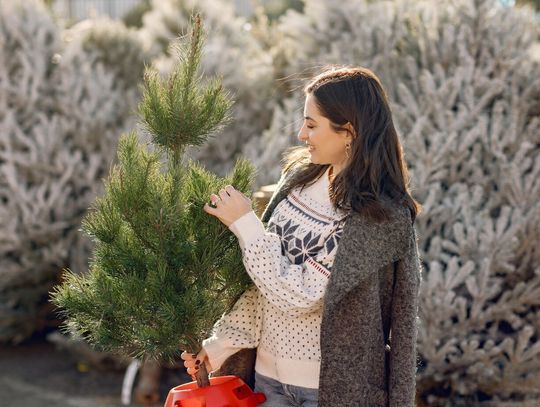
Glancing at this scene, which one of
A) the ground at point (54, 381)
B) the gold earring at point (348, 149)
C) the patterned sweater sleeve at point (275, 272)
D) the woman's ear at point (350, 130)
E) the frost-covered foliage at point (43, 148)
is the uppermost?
the woman's ear at point (350, 130)

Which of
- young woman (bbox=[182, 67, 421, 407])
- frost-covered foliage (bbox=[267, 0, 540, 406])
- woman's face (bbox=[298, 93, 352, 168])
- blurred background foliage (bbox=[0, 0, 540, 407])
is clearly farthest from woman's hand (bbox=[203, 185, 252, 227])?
frost-covered foliage (bbox=[267, 0, 540, 406])

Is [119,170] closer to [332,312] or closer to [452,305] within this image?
[332,312]

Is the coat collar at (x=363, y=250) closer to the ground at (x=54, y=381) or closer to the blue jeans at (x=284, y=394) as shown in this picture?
the blue jeans at (x=284, y=394)

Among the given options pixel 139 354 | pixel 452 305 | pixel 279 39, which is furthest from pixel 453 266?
pixel 279 39

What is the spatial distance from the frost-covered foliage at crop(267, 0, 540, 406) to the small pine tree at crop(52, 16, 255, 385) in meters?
1.80

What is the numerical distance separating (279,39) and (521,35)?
1.89 m

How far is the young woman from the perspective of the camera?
8.45 feet

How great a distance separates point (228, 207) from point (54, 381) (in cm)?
372

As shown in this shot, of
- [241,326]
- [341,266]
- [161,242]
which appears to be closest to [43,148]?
[241,326]

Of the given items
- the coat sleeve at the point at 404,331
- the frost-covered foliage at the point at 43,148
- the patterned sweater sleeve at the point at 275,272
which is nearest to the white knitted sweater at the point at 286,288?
the patterned sweater sleeve at the point at 275,272

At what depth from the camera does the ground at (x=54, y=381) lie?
5.50m

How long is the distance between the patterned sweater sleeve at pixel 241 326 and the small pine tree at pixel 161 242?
0.12 metres

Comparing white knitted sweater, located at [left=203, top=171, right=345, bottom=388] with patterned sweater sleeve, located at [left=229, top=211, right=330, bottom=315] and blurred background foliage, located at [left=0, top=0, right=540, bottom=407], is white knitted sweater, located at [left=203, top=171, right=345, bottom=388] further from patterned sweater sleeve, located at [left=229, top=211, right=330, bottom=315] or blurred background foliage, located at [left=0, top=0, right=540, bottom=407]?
blurred background foliage, located at [left=0, top=0, right=540, bottom=407]

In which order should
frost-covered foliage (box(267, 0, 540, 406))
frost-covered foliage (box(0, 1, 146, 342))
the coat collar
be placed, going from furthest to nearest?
frost-covered foliage (box(0, 1, 146, 342)) → frost-covered foliage (box(267, 0, 540, 406)) → the coat collar
